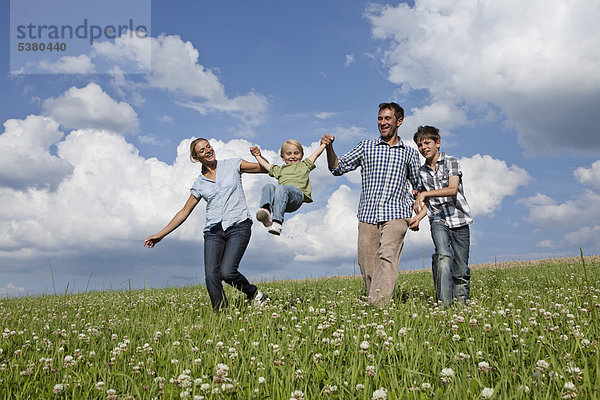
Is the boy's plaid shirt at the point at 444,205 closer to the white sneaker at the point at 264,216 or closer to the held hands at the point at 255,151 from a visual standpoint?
the white sneaker at the point at 264,216

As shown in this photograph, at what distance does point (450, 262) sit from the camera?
8.03 m

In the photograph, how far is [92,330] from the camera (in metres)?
6.52

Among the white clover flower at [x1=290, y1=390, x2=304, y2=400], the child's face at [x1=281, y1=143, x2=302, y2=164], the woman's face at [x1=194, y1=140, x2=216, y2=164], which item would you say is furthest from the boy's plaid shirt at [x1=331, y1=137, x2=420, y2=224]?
the white clover flower at [x1=290, y1=390, x2=304, y2=400]

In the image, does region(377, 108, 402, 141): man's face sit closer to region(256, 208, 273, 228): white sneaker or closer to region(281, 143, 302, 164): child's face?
region(281, 143, 302, 164): child's face

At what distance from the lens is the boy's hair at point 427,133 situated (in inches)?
332

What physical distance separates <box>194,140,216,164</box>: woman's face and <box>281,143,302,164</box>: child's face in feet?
4.72

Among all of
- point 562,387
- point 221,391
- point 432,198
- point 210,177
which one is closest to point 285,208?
point 210,177

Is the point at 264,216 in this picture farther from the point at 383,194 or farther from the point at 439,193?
the point at 439,193

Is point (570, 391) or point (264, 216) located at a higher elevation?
point (264, 216)

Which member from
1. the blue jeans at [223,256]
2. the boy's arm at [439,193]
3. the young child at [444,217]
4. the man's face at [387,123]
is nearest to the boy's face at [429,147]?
the young child at [444,217]

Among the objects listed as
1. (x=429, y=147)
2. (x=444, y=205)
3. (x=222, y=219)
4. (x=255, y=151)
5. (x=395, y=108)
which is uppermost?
(x=395, y=108)

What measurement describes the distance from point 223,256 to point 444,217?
13.7 ft

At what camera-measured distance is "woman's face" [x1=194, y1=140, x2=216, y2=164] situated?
8219 mm

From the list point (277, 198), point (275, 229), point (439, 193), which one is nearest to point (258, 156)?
point (277, 198)
